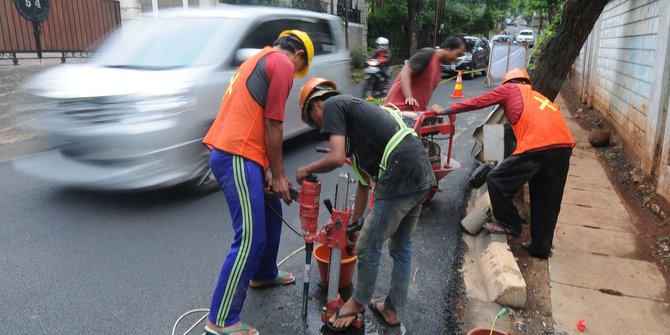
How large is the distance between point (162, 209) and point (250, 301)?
1.90m

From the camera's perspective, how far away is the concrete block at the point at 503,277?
11.0 feet

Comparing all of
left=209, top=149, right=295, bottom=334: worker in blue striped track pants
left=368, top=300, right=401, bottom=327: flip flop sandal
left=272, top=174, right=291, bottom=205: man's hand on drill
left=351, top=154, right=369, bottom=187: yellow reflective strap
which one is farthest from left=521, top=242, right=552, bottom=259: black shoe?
left=209, top=149, right=295, bottom=334: worker in blue striped track pants

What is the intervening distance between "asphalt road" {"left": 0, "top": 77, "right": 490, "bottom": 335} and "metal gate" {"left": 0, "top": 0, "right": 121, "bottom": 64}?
5.64 meters

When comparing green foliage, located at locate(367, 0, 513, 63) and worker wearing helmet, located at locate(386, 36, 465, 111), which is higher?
green foliage, located at locate(367, 0, 513, 63)

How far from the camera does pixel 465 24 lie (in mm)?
34625

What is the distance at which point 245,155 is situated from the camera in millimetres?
2754

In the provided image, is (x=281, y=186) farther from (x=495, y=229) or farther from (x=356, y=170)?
(x=495, y=229)

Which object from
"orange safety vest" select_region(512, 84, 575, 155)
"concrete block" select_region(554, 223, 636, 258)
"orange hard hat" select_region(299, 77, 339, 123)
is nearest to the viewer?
"orange hard hat" select_region(299, 77, 339, 123)

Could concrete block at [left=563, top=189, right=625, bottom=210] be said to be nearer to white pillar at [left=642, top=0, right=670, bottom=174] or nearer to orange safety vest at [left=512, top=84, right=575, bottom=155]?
white pillar at [left=642, top=0, right=670, bottom=174]

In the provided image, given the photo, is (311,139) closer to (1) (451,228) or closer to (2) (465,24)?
(1) (451,228)

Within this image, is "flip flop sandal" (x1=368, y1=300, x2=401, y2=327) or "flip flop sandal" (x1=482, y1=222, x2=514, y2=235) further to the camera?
"flip flop sandal" (x1=482, y1=222, x2=514, y2=235)

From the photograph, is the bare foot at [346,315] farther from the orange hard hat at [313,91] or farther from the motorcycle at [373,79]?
the motorcycle at [373,79]

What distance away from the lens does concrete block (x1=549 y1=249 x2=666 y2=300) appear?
3684mm

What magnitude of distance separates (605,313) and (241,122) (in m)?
2.75
